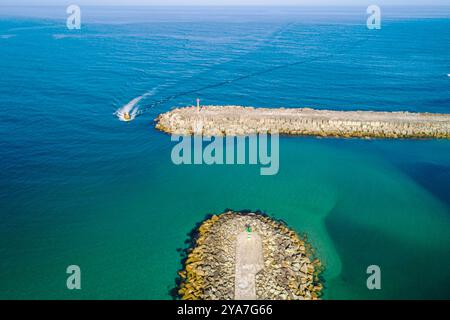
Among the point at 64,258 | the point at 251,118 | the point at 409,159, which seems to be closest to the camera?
the point at 64,258

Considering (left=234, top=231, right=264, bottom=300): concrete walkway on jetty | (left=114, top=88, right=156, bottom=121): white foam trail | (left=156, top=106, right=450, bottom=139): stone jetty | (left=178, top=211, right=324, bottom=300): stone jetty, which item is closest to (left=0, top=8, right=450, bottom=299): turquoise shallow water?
(left=114, top=88, right=156, bottom=121): white foam trail

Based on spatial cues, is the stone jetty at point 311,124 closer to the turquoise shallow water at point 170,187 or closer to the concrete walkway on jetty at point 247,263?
the turquoise shallow water at point 170,187

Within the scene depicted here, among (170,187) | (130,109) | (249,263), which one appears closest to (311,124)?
(170,187)

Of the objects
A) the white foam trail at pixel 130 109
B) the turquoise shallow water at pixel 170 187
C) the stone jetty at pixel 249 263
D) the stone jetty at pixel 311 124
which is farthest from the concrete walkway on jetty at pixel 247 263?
the white foam trail at pixel 130 109

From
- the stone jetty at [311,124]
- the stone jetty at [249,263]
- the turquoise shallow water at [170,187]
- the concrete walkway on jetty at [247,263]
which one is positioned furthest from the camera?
the stone jetty at [311,124]

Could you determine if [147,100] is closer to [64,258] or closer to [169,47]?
[64,258]

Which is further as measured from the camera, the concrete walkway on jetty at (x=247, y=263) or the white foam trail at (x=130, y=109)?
the white foam trail at (x=130, y=109)
